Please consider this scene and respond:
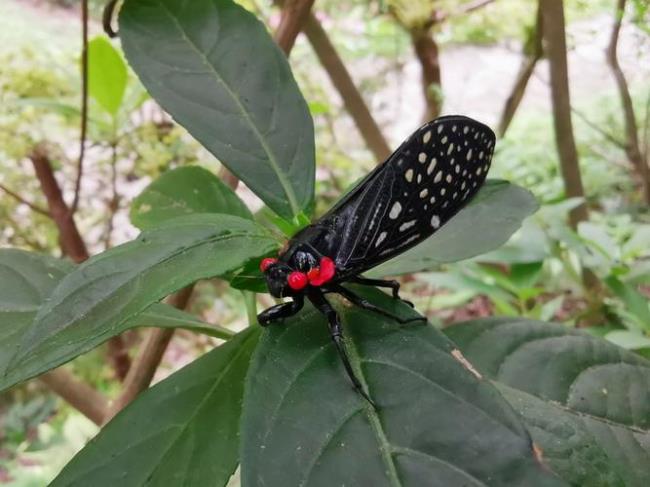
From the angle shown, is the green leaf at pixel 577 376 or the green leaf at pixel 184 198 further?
the green leaf at pixel 184 198

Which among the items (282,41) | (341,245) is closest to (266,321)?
(341,245)

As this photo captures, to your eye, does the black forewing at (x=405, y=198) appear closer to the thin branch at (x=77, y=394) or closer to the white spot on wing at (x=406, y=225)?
the white spot on wing at (x=406, y=225)

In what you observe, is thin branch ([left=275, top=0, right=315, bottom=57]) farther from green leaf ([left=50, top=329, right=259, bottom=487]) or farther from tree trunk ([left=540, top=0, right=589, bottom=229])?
tree trunk ([left=540, top=0, right=589, bottom=229])

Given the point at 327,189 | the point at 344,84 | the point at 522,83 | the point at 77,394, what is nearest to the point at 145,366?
the point at 77,394

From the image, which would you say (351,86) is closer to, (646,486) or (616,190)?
(646,486)

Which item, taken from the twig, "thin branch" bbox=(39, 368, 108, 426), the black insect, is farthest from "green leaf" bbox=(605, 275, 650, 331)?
"thin branch" bbox=(39, 368, 108, 426)

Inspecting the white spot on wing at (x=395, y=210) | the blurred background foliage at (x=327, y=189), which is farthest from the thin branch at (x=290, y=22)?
the white spot on wing at (x=395, y=210)
